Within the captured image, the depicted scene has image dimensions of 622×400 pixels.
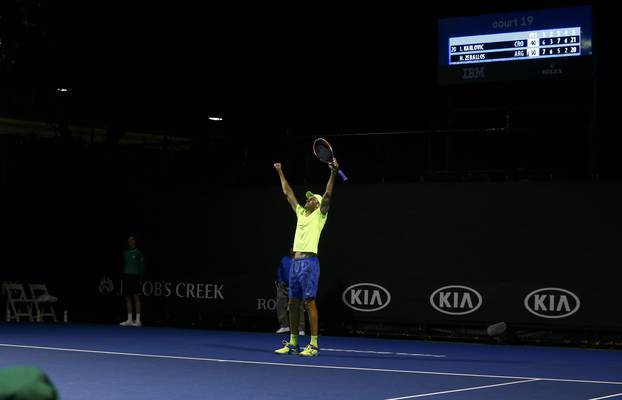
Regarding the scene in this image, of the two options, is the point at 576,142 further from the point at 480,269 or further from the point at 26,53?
the point at 26,53

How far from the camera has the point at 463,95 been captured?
25766 mm

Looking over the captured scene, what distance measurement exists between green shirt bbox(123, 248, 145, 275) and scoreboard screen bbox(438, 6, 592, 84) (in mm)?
7119

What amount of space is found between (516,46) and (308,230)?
8788 mm

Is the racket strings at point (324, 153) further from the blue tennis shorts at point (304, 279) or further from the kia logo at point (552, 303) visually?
the kia logo at point (552, 303)

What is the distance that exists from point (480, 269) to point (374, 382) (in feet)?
25.3

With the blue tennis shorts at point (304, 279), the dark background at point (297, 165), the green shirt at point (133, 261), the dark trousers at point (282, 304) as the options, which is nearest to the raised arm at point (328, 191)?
the blue tennis shorts at point (304, 279)

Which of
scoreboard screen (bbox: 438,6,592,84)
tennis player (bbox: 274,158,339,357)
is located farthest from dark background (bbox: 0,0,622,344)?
tennis player (bbox: 274,158,339,357)

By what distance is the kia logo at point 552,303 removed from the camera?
1728 cm

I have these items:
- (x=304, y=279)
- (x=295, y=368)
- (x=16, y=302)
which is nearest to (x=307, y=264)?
(x=304, y=279)

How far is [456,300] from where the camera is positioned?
59.6 ft

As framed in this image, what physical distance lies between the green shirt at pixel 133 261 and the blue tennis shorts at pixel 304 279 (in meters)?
7.73

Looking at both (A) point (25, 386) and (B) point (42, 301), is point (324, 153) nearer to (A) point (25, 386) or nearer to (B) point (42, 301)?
(B) point (42, 301)

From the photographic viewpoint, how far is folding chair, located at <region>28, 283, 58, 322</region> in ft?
70.5

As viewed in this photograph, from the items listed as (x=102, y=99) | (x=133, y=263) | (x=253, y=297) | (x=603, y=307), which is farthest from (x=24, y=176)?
(x=603, y=307)
